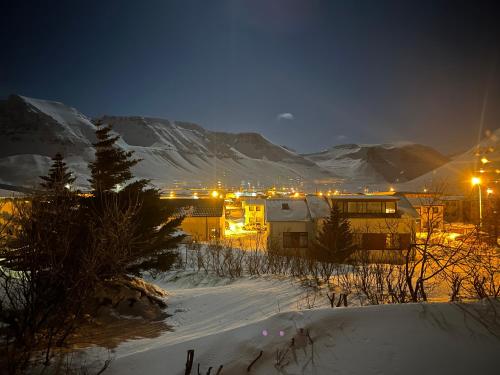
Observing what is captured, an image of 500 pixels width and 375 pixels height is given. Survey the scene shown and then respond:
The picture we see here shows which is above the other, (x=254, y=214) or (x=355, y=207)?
(x=355, y=207)

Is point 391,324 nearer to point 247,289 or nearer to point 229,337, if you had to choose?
point 229,337

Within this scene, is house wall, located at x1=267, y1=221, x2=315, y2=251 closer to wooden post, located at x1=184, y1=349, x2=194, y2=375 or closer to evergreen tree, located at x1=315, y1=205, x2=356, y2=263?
evergreen tree, located at x1=315, y1=205, x2=356, y2=263

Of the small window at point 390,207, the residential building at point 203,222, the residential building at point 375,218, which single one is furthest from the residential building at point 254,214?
the small window at point 390,207

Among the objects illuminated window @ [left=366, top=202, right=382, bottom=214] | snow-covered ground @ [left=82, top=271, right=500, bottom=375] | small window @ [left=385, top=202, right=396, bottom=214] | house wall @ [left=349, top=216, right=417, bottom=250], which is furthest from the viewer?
illuminated window @ [left=366, top=202, right=382, bottom=214]

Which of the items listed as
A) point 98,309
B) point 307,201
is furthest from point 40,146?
point 98,309

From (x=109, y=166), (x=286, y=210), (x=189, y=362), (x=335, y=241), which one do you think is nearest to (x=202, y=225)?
(x=286, y=210)

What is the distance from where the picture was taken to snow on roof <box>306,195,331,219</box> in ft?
106

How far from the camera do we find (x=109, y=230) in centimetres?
750

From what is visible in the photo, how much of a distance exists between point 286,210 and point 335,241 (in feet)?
29.4

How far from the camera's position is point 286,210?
3378 cm

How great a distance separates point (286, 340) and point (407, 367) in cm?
171

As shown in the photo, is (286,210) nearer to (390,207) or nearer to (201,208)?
(390,207)

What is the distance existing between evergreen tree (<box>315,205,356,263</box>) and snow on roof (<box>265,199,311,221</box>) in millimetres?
5567

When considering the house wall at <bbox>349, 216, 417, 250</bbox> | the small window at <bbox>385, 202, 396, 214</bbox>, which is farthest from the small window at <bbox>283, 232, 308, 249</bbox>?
the small window at <bbox>385, 202, 396, 214</bbox>
